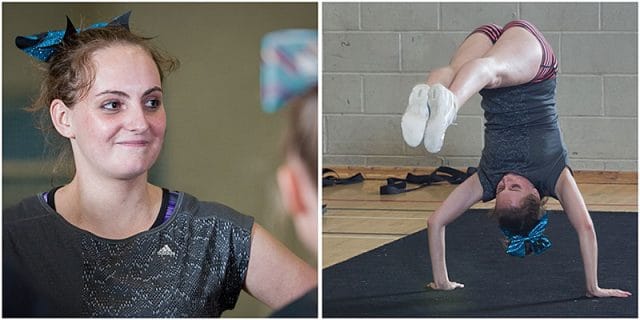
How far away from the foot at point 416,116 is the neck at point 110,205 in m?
0.61

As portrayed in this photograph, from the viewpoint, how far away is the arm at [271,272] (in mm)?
3170

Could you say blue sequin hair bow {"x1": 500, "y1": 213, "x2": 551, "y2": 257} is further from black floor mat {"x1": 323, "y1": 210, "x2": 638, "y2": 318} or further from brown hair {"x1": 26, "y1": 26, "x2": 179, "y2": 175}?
brown hair {"x1": 26, "y1": 26, "x2": 179, "y2": 175}

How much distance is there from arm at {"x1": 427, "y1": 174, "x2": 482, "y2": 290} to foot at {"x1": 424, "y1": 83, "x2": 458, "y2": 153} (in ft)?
0.65

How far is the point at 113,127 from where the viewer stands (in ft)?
10.2

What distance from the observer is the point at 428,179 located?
3342 millimetres

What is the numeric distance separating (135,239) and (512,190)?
0.92 metres

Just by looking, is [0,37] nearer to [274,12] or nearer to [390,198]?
[274,12]

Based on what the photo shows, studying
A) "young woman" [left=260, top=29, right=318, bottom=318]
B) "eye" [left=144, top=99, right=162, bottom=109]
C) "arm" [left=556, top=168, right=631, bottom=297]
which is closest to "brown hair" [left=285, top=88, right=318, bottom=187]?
"young woman" [left=260, top=29, right=318, bottom=318]

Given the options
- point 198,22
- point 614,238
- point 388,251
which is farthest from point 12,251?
point 614,238

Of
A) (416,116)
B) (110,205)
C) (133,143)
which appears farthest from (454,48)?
(110,205)

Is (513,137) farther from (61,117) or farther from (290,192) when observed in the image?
(61,117)

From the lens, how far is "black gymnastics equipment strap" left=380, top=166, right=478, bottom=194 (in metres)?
3.26

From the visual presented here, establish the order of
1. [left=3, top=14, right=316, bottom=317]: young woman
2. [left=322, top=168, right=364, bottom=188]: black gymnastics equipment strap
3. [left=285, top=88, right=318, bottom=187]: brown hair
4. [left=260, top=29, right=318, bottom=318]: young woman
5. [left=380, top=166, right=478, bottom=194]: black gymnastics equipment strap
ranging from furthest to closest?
[left=322, top=168, right=364, bottom=188]: black gymnastics equipment strap → [left=380, top=166, right=478, bottom=194]: black gymnastics equipment strap → [left=3, top=14, right=316, bottom=317]: young woman → [left=260, top=29, right=318, bottom=318]: young woman → [left=285, top=88, right=318, bottom=187]: brown hair

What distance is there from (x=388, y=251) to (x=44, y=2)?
1.06m
